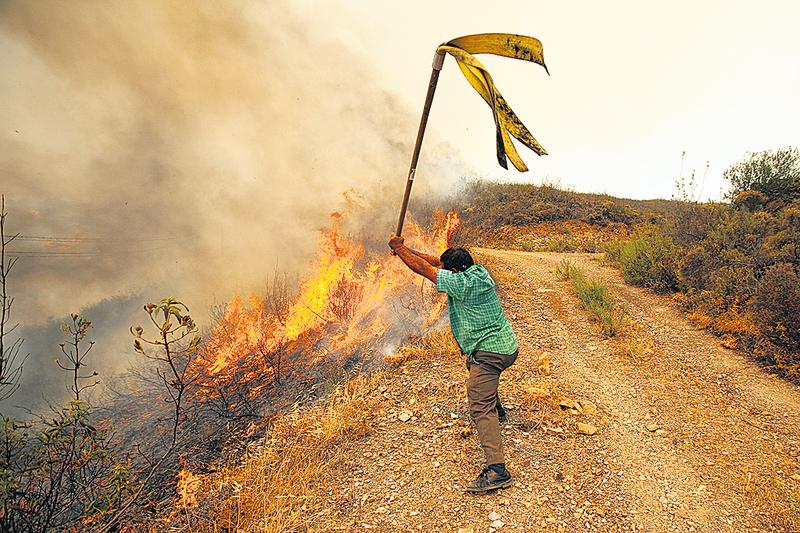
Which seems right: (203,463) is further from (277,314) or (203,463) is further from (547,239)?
(547,239)

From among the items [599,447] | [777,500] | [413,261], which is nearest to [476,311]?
[413,261]

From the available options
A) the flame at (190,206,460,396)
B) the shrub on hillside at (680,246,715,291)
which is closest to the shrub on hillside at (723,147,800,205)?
the shrub on hillside at (680,246,715,291)

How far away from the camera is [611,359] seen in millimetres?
6137

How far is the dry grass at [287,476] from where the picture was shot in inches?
140

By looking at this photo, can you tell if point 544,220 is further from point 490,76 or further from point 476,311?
point 490,76

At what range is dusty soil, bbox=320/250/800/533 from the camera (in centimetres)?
349

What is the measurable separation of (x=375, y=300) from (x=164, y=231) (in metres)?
5.33

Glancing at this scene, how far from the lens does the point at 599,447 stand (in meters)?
4.25

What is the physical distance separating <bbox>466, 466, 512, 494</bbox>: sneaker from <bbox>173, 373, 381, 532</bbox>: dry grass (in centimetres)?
136

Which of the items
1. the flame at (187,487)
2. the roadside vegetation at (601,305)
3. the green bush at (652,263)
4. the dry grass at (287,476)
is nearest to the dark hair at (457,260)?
the dry grass at (287,476)

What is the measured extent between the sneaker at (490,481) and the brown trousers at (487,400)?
0.10 meters

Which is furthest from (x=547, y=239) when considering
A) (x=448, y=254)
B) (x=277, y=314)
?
(x=448, y=254)

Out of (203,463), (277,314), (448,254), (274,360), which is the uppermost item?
(448,254)

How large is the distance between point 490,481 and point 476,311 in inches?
60.8
